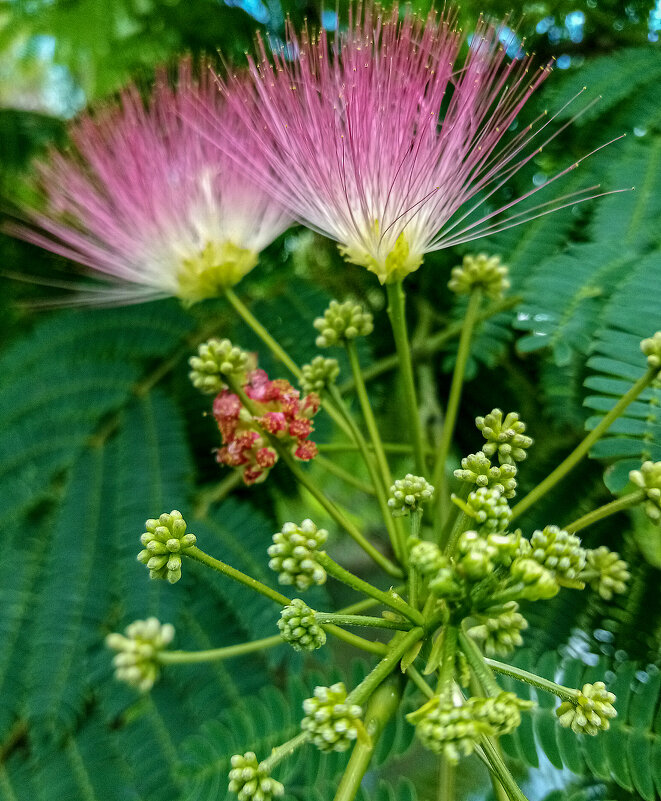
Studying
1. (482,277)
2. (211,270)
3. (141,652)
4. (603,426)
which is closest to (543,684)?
(603,426)

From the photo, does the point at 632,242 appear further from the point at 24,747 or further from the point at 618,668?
the point at 24,747

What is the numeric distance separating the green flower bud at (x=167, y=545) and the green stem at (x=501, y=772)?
465mm

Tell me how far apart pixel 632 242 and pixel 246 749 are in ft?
4.50

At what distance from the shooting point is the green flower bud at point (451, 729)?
0.78m

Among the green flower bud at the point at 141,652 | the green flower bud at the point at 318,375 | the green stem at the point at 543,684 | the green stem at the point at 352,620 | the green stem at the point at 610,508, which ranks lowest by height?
the green stem at the point at 543,684

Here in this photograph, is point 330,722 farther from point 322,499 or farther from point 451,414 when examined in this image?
point 451,414

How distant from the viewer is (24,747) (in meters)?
1.81

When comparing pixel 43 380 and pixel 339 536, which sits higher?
pixel 43 380

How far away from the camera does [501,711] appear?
80 centimetres

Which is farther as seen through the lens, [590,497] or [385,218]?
[590,497]

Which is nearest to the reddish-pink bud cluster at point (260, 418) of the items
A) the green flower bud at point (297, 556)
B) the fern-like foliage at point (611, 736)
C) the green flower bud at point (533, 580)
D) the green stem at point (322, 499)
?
the green stem at point (322, 499)

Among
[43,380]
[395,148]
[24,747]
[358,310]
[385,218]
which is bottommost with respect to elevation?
[24,747]

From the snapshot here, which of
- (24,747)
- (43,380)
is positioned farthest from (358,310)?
(24,747)

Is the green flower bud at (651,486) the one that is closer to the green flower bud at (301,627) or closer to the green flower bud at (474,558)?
the green flower bud at (474,558)
